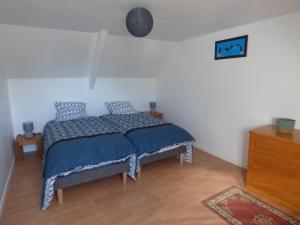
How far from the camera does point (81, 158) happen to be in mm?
2229

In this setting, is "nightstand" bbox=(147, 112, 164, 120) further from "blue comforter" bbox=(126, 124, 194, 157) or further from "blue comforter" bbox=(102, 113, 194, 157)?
"blue comforter" bbox=(126, 124, 194, 157)

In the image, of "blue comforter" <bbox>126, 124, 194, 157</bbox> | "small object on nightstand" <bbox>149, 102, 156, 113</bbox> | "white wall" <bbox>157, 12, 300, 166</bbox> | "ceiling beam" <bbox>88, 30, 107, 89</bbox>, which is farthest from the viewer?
"small object on nightstand" <bbox>149, 102, 156, 113</bbox>

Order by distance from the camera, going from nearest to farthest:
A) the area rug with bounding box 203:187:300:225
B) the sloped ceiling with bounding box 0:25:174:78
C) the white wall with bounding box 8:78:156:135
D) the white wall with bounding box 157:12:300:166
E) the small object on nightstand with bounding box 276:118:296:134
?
1. the area rug with bounding box 203:187:300:225
2. the small object on nightstand with bounding box 276:118:296:134
3. the white wall with bounding box 157:12:300:166
4. the sloped ceiling with bounding box 0:25:174:78
5. the white wall with bounding box 8:78:156:135

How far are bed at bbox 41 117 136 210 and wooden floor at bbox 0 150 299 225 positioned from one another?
0.59 feet

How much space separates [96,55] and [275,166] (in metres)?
3.07

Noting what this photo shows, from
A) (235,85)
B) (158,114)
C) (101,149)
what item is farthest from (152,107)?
Result: (101,149)

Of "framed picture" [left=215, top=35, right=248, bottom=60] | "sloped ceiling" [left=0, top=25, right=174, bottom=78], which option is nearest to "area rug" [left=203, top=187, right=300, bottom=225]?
"framed picture" [left=215, top=35, right=248, bottom=60]

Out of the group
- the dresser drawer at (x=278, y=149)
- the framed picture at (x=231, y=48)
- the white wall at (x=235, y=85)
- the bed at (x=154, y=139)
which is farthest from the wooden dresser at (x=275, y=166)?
the framed picture at (x=231, y=48)

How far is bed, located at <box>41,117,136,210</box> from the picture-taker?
2.11m

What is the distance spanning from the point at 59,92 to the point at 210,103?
282cm

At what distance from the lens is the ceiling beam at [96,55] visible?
3.14 m

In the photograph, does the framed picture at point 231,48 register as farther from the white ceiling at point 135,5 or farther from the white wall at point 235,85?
the white ceiling at point 135,5

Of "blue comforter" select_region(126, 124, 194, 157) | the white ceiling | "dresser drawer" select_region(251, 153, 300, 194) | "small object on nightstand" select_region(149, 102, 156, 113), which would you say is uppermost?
the white ceiling

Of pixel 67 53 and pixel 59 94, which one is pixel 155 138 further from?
pixel 59 94
